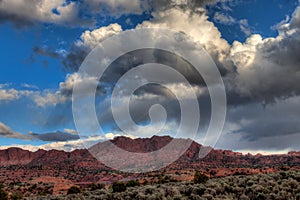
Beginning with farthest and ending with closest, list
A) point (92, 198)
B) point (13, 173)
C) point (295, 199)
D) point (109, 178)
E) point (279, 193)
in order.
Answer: point (13, 173), point (109, 178), point (92, 198), point (279, 193), point (295, 199)

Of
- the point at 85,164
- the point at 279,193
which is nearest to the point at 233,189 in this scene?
→ the point at 279,193

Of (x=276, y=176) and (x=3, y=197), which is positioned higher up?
(x=276, y=176)

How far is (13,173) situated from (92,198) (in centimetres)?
12717

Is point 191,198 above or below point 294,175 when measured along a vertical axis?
below

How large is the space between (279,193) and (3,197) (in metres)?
44.2

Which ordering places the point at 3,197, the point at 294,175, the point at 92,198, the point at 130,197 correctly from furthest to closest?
the point at 3,197 < the point at 92,198 < the point at 130,197 < the point at 294,175

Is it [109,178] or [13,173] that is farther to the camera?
[13,173]

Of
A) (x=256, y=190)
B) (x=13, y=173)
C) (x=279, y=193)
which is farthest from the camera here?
(x=13, y=173)

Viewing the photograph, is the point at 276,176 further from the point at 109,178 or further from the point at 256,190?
the point at 109,178

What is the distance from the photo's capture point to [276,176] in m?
27.7

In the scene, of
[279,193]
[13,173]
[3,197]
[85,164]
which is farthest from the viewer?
[85,164]

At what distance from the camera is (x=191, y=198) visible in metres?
22.8

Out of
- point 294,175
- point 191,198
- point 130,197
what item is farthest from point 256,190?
point 130,197

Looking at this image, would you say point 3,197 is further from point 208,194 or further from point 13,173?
point 13,173
